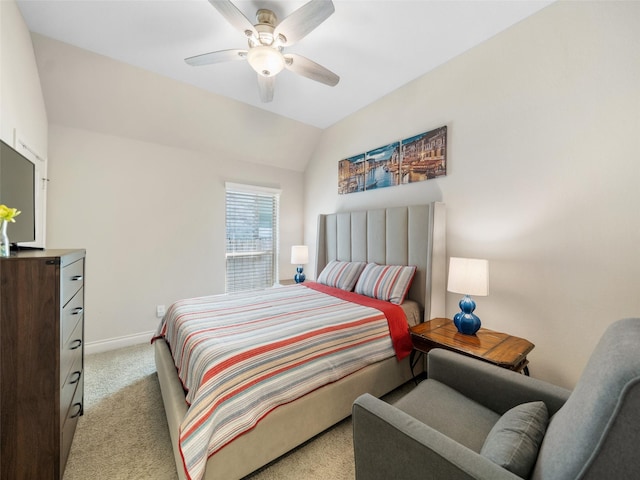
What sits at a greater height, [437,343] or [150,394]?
[437,343]

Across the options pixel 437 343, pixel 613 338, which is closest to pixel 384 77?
pixel 437 343

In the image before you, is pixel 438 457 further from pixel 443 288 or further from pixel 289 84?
pixel 289 84

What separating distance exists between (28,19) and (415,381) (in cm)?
427

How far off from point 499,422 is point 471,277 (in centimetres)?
109

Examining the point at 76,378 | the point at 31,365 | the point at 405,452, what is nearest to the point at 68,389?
the point at 76,378

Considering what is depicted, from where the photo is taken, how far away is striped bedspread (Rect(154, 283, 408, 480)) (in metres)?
1.23

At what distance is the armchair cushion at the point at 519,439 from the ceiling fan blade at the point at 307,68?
2331 millimetres

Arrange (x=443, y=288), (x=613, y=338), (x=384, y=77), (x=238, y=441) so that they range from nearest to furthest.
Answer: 1. (x=613, y=338)
2. (x=238, y=441)
3. (x=443, y=288)
4. (x=384, y=77)

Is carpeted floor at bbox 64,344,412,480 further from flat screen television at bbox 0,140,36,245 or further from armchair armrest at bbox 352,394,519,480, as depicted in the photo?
flat screen television at bbox 0,140,36,245

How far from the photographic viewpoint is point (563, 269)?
5.90 feet

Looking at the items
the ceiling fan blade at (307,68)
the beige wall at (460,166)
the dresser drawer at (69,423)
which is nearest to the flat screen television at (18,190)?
the beige wall at (460,166)

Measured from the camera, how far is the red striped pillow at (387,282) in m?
2.42

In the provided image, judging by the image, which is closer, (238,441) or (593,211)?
(238,441)

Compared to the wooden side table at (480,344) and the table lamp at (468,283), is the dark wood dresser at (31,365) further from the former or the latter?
the table lamp at (468,283)
